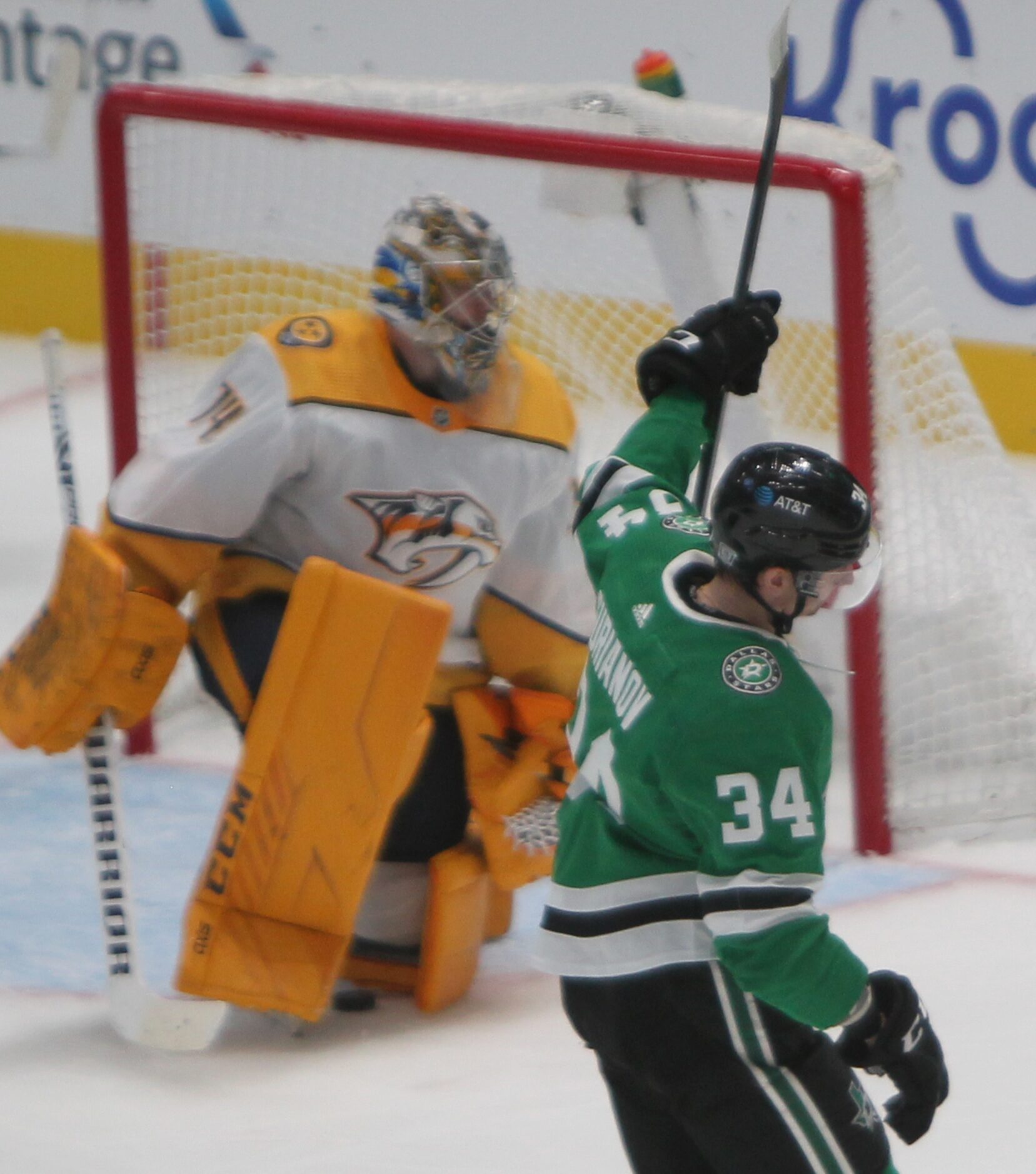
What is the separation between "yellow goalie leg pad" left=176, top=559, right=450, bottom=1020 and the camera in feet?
8.04

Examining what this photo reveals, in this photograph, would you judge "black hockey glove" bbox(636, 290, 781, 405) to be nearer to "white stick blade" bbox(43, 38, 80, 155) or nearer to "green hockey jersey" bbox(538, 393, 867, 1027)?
"green hockey jersey" bbox(538, 393, 867, 1027)

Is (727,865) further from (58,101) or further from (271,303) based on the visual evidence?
(58,101)

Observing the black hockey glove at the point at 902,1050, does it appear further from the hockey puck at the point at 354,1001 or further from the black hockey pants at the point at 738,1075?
the hockey puck at the point at 354,1001

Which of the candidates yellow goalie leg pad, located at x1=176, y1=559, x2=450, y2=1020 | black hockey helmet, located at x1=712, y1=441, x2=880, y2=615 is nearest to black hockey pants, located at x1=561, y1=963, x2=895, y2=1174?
black hockey helmet, located at x1=712, y1=441, x2=880, y2=615

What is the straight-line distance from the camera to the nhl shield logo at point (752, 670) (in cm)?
154

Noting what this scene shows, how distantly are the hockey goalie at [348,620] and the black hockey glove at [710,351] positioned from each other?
48 cm

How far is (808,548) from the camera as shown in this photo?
1589 millimetres

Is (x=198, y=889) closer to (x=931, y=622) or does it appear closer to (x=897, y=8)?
(x=931, y=622)

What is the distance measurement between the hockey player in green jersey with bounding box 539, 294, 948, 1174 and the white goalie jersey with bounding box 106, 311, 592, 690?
2.58ft

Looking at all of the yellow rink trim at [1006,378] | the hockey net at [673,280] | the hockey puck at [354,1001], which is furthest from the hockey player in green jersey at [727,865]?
the yellow rink trim at [1006,378]

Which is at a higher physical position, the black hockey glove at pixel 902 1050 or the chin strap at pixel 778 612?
the chin strap at pixel 778 612

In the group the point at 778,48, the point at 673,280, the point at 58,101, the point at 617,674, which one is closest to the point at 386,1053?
the point at 617,674

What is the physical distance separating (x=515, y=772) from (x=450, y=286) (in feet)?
2.08

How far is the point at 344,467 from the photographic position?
2.53 metres
